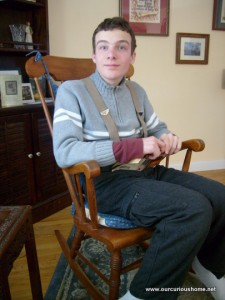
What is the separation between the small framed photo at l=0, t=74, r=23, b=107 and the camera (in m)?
1.69

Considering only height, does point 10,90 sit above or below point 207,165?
above

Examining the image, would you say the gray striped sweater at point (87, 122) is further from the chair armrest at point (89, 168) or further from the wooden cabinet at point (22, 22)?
the wooden cabinet at point (22, 22)

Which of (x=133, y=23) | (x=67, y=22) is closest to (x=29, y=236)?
(x=67, y=22)

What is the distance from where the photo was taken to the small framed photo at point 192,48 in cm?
254

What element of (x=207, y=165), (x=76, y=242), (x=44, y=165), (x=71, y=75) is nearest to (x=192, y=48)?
(x=207, y=165)

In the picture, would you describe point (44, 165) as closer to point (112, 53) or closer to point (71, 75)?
point (71, 75)

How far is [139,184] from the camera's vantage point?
1056mm

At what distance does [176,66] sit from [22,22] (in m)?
1.37

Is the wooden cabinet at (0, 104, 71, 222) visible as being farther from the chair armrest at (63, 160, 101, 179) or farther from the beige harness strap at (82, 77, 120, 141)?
the chair armrest at (63, 160, 101, 179)

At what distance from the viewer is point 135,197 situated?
1010 mm

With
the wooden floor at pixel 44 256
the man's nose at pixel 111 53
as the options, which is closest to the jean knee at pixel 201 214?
the man's nose at pixel 111 53

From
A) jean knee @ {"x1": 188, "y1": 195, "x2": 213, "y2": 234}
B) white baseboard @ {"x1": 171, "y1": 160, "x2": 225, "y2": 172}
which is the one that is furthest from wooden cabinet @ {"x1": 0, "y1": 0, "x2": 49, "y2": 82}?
white baseboard @ {"x1": 171, "y1": 160, "x2": 225, "y2": 172}

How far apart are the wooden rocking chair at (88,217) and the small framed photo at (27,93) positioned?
65 cm

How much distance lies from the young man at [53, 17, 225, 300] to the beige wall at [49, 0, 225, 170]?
1179 millimetres
